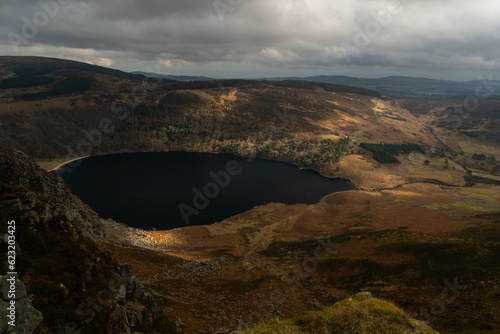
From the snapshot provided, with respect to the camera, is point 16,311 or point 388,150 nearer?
point 16,311

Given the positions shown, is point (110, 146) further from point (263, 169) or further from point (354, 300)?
point (354, 300)

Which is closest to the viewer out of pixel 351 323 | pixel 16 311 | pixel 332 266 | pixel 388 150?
pixel 16 311

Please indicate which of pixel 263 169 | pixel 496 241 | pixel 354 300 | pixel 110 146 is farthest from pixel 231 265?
pixel 110 146

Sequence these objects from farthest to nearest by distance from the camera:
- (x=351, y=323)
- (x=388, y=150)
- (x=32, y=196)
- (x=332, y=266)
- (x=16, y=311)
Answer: (x=388, y=150) < (x=332, y=266) < (x=32, y=196) < (x=351, y=323) < (x=16, y=311)

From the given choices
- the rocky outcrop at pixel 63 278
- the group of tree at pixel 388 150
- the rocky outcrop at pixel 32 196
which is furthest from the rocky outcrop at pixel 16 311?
the group of tree at pixel 388 150

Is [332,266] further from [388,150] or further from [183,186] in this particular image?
[388,150]

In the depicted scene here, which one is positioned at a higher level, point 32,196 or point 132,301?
point 32,196

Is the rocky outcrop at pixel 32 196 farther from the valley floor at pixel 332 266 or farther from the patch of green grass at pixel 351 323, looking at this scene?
the patch of green grass at pixel 351 323

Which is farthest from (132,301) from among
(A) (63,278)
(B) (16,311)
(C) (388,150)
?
(C) (388,150)
